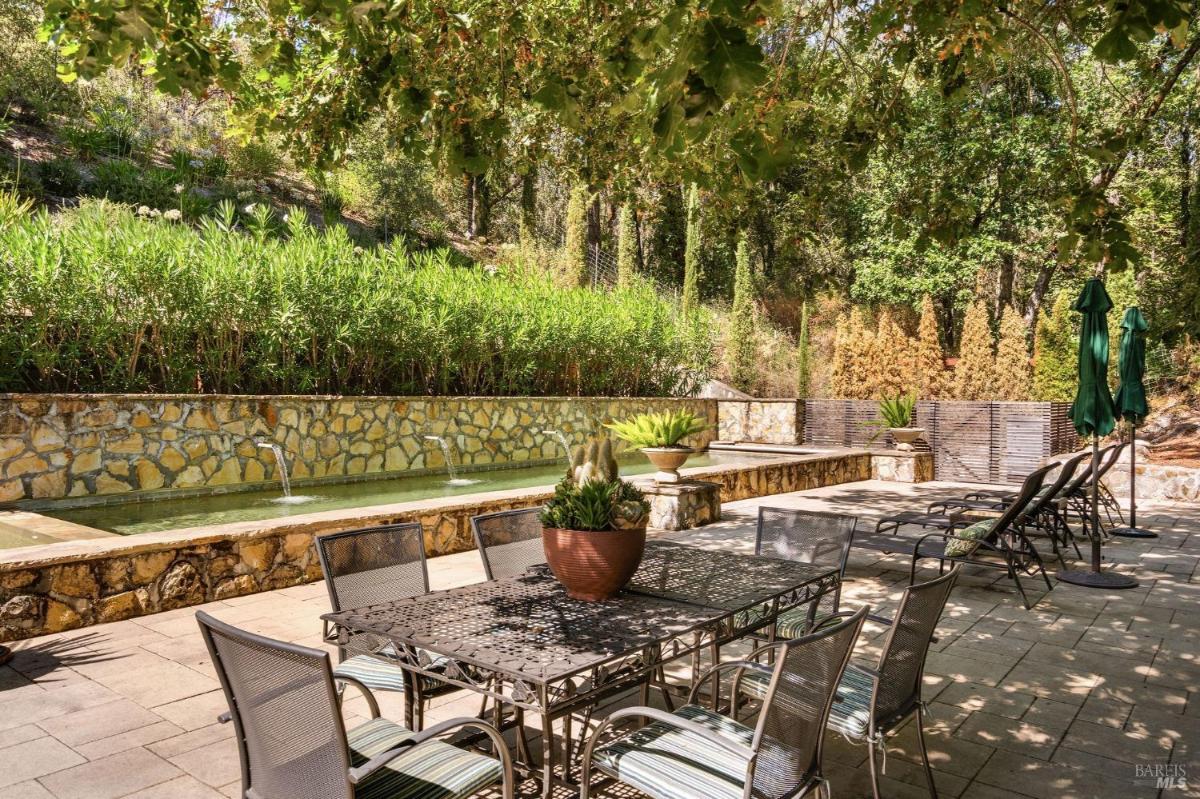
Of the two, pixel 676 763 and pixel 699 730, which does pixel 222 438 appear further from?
pixel 699 730

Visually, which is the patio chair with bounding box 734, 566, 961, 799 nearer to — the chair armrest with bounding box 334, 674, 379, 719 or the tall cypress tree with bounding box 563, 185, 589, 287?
the chair armrest with bounding box 334, 674, 379, 719

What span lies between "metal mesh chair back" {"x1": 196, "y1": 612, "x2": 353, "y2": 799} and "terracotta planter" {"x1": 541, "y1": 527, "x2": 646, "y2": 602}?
3.40 ft

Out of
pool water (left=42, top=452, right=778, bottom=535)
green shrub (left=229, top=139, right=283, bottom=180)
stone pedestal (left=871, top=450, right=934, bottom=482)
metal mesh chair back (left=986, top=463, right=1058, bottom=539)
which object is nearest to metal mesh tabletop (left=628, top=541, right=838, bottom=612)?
metal mesh chair back (left=986, top=463, right=1058, bottom=539)

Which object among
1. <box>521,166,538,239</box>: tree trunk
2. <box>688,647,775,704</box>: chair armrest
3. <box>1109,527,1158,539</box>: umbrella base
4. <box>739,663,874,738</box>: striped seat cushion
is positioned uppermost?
<box>521,166,538,239</box>: tree trunk

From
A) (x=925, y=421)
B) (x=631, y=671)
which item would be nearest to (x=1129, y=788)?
(x=631, y=671)

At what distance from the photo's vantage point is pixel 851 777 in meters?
2.77

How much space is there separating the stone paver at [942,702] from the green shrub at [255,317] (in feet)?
14.0

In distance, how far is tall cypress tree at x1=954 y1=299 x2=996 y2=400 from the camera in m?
17.2

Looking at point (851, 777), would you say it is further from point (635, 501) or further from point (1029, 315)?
point (1029, 315)

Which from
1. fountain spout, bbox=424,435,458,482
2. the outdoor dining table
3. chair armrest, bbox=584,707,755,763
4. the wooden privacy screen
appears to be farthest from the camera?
the wooden privacy screen

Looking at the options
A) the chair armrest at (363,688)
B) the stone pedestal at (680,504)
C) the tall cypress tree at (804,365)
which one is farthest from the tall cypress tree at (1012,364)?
the chair armrest at (363,688)

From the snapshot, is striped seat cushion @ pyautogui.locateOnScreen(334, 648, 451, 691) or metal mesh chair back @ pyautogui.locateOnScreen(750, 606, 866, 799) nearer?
metal mesh chair back @ pyautogui.locateOnScreen(750, 606, 866, 799)

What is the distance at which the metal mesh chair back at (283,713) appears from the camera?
1730mm

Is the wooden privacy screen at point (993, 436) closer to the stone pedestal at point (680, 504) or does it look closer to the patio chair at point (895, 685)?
A: the stone pedestal at point (680, 504)
